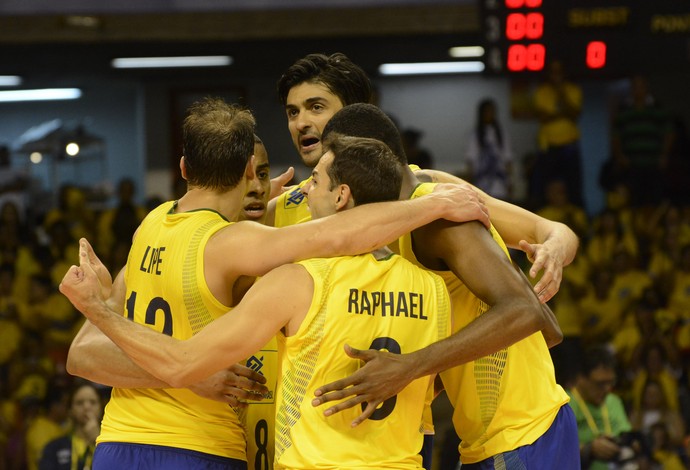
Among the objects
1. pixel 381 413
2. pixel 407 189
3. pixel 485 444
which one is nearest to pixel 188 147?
pixel 407 189

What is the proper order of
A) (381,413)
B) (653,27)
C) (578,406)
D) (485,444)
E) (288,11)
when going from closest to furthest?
(381,413) < (485,444) < (578,406) < (653,27) < (288,11)

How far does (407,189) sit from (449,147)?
12355 millimetres

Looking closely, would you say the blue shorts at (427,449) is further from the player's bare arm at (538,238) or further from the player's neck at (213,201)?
the player's neck at (213,201)

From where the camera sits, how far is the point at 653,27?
9.12m

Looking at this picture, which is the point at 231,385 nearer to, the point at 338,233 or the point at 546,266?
the point at 338,233

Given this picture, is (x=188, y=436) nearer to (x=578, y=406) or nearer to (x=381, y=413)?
(x=381, y=413)

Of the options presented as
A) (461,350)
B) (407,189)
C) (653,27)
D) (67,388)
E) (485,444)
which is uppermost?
(653,27)

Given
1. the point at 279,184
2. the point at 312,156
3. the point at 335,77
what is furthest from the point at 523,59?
the point at 312,156

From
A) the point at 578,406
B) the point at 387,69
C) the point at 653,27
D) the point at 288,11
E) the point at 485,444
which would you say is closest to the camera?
the point at 485,444

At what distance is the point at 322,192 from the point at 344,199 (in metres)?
0.07

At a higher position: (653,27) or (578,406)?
(653,27)

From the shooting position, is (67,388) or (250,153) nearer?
(250,153)

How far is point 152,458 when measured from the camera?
3.74 m

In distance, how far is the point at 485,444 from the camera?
3.68m
